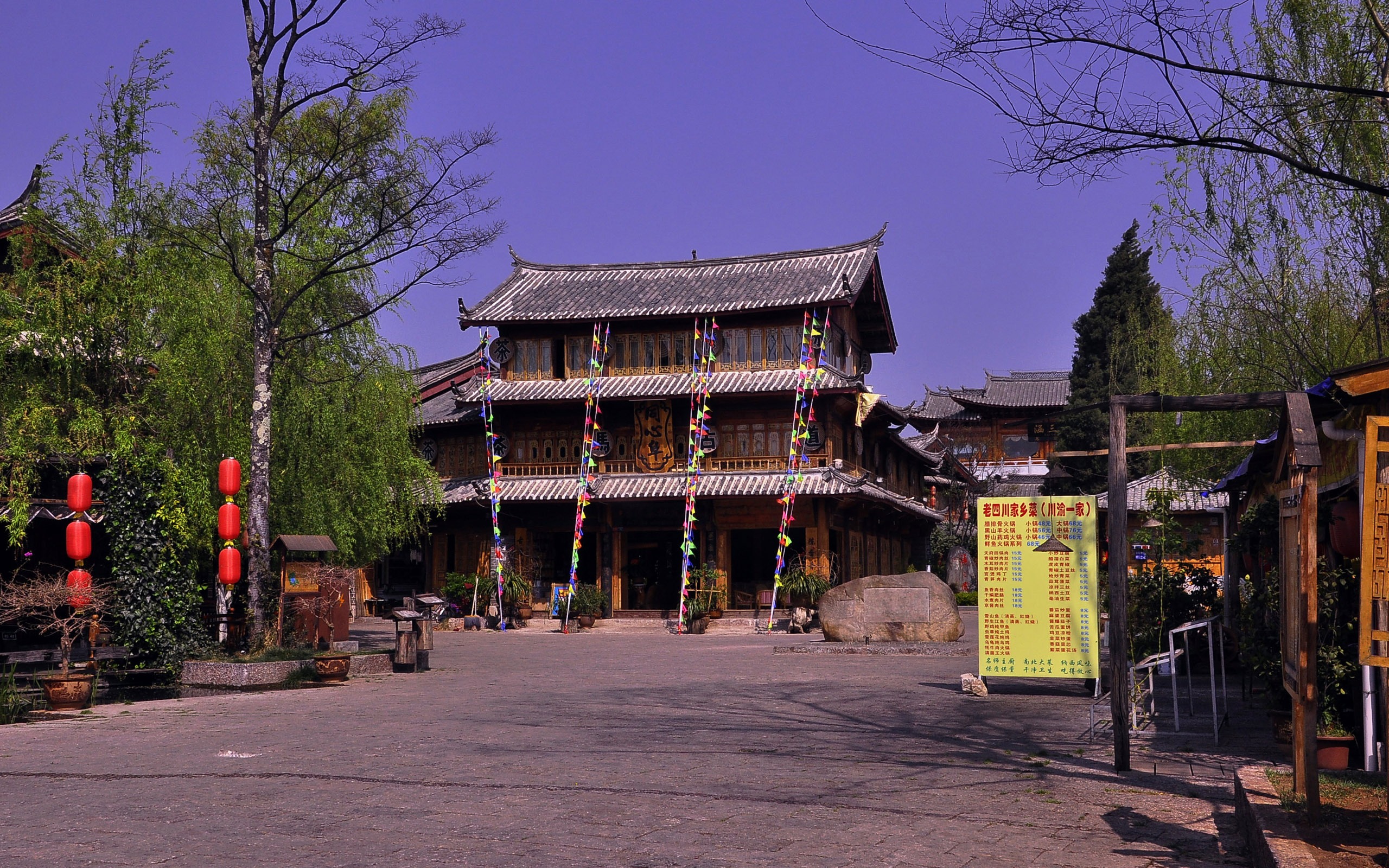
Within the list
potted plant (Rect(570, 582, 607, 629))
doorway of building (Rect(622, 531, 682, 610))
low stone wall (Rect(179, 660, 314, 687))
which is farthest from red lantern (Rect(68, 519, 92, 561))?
doorway of building (Rect(622, 531, 682, 610))

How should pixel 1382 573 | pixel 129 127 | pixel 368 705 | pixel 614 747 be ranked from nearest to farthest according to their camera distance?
pixel 1382 573 < pixel 614 747 < pixel 368 705 < pixel 129 127

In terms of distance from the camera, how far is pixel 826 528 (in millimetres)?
31734

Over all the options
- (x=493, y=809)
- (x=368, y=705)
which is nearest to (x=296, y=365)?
(x=368, y=705)

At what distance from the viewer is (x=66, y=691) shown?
509 inches

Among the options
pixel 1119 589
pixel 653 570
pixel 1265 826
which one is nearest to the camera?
pixel 1265 826

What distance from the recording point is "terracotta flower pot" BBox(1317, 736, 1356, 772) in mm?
7617

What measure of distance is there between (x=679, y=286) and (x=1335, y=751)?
28225 mm

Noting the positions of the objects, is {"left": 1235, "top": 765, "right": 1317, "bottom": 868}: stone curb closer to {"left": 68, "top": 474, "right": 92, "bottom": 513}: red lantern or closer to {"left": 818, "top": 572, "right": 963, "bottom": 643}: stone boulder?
{"left": 818, "top": 572, "right": 963, "bottom": 643}: stone boulder

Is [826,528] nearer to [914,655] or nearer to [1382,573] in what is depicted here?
[914,655]

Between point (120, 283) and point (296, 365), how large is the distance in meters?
4.24

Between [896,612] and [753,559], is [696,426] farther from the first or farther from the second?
[896,612]

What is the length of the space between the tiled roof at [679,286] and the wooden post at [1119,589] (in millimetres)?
23019

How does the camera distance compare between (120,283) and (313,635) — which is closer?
(120,283)

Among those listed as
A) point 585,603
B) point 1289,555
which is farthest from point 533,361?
point 1289,555
